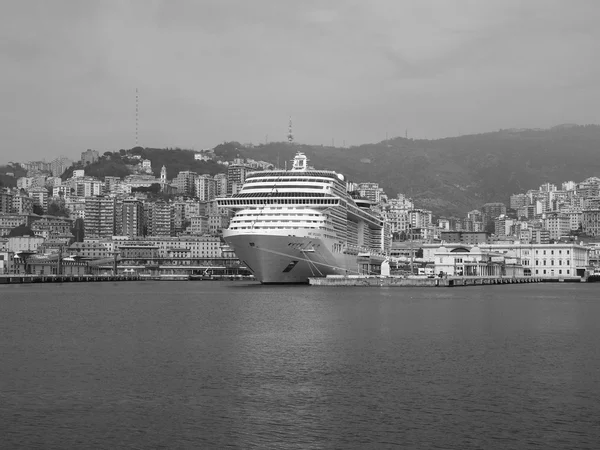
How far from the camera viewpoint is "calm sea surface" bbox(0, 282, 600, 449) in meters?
16.9

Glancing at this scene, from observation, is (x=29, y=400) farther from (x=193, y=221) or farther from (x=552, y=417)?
(x=193, y=221)

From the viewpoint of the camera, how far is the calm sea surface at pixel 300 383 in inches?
666

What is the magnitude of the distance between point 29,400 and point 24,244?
141m

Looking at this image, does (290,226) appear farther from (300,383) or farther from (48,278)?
(48,278)

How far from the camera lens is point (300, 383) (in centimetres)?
2195

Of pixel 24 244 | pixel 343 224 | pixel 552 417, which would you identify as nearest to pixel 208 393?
pixel 552 417

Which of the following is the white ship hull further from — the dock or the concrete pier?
the concrete pier

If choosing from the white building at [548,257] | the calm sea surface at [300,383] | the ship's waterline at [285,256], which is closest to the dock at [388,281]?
the ship's waterline at [285,256]

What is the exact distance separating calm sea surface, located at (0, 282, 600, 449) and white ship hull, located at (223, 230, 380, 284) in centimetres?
2429

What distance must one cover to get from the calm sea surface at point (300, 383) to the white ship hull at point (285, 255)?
24287 mm

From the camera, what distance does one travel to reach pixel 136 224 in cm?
17438

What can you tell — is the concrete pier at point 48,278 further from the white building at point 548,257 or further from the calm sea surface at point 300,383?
the calm sea surface at point 300,383

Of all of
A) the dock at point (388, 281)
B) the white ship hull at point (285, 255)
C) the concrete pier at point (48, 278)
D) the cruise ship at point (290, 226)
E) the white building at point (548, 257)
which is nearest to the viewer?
the white ship hull at point (285, 255)

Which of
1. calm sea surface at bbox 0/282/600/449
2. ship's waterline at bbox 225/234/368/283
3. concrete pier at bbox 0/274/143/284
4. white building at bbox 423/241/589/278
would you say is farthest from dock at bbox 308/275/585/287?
concrete pier at bbox 0/274/143/284
